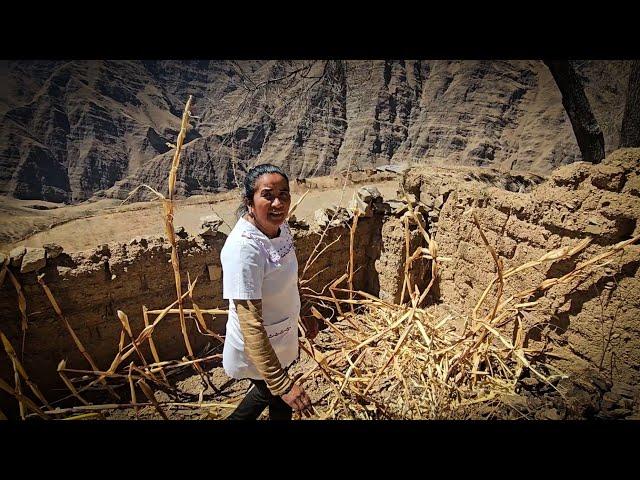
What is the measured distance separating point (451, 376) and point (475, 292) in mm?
1529

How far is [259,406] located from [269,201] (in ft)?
3.74

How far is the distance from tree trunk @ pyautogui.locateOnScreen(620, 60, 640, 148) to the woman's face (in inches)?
243

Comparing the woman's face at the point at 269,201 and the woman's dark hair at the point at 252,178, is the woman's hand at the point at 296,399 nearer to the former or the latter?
the woman's face at the point at 269,201

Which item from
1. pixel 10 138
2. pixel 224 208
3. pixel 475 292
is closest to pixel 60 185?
pixel 10 138

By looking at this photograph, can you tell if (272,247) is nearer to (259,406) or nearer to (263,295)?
(263,295)

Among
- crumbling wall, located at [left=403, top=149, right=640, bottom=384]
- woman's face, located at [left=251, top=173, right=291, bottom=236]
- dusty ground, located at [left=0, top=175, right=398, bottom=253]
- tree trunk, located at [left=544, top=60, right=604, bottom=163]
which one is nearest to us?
woman's face, located at [left=251, top=173, right=291, bottom=236]

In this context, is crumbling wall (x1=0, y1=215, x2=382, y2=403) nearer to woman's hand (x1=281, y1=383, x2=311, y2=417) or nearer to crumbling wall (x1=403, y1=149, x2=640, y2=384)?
woman's hand (x1=281, y1=383, x2=311, y2=417)

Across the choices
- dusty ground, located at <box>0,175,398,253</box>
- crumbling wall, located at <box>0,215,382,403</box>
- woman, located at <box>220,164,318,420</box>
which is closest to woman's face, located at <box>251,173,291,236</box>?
woman, located at <box>220,164,318,420</box>

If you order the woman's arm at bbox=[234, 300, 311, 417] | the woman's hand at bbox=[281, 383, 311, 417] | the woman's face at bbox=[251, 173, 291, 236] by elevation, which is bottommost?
the woman's hand at bbox=[281, 383, 311, 417]

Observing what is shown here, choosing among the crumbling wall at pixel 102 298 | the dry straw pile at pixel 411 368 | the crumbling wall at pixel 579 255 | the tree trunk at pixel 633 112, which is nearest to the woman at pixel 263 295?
the dry straw pile at pixel 411 368

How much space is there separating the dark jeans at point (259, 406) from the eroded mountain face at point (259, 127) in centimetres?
2057

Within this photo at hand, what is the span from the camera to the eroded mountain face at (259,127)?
73.0 feet

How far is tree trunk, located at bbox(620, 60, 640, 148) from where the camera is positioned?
5441mm

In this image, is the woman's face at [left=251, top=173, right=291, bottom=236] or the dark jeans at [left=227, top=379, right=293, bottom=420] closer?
the woman's face at [left=251, top=173, right=291, bottom=236]
